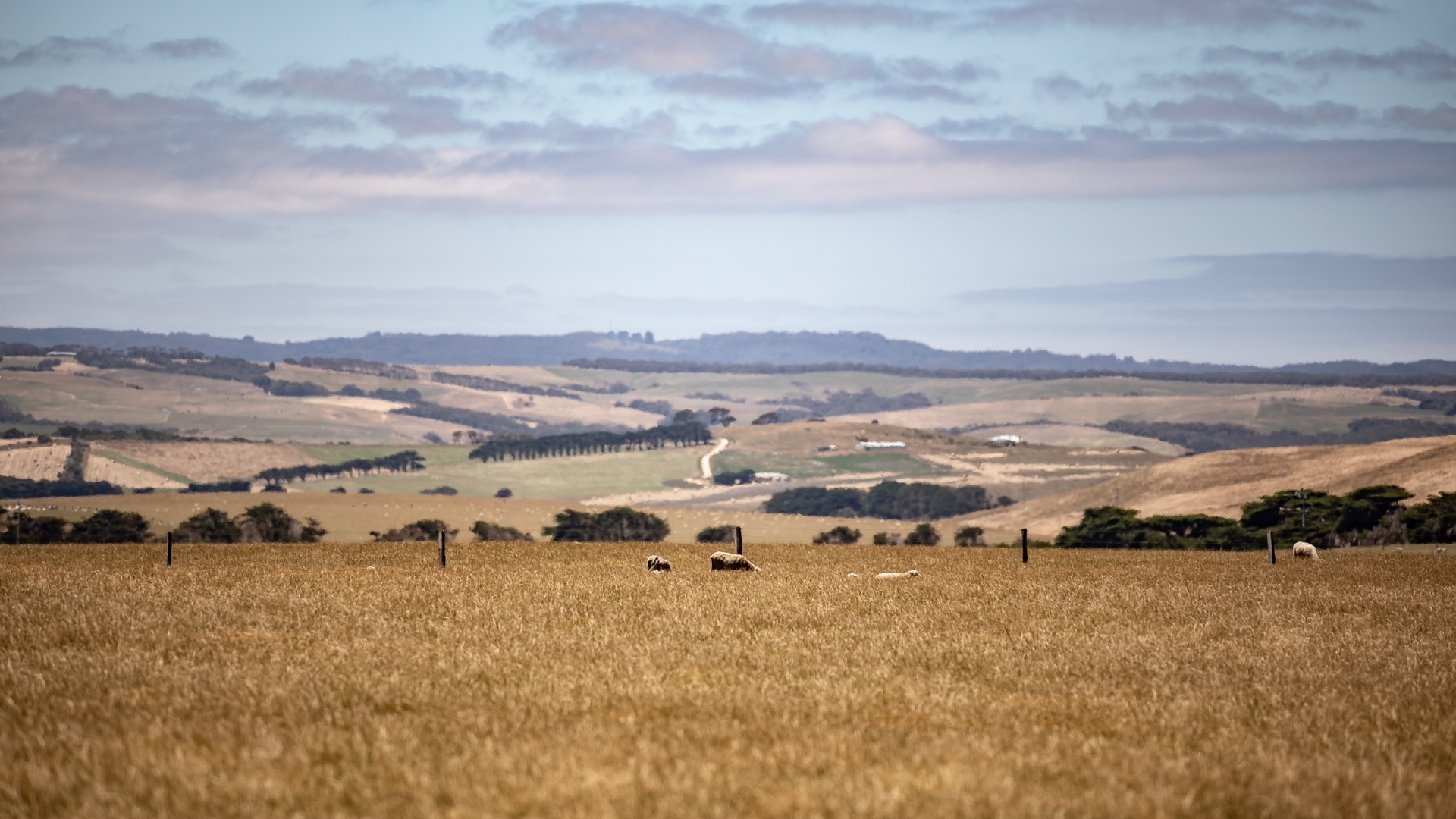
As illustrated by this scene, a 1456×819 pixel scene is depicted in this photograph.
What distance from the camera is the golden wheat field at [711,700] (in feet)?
35.9

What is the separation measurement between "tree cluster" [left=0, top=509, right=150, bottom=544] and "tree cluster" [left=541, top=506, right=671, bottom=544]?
3117cm

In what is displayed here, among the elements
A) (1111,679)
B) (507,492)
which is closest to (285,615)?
(1111,679)

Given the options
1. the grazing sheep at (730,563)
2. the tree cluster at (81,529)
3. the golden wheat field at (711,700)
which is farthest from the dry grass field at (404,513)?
the golden wheat field at (711,700)

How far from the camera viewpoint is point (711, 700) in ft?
48.4

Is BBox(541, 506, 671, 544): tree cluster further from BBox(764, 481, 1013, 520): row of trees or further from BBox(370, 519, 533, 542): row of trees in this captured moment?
BBox(764, 481, 1013, 520): row of trees

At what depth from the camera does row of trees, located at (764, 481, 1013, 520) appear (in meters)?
178

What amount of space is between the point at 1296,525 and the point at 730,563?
2784 inches

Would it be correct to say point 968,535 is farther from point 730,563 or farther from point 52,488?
point 52,488

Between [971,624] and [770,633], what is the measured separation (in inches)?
154

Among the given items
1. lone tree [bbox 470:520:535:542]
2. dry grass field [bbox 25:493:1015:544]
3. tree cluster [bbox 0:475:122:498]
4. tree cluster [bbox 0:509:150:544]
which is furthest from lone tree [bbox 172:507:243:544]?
tree cluster [bbox 0:475:122:498]

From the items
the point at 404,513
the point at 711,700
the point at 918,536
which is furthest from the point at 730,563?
the point at 404,513

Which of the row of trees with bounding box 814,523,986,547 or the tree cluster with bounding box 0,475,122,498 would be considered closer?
the row of trees with bounding box 814,523,986,547

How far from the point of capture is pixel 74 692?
14859 millimetres

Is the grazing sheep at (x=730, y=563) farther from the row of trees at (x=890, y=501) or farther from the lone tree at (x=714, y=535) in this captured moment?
the row of trees at (x=890, y=501)
